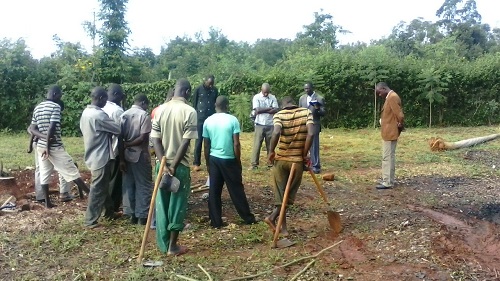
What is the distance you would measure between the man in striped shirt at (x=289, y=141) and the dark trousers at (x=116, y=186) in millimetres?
2318

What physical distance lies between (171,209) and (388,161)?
4.71 metres

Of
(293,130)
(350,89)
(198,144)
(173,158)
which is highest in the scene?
(350,89)

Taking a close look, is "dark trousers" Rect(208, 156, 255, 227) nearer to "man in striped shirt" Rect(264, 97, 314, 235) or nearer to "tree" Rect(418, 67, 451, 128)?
"man in striped shirt" Rect(264, 97, 314, 235)

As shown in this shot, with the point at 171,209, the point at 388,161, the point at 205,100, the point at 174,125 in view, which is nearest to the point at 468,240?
the point at 388,161

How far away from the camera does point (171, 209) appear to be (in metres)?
5.61

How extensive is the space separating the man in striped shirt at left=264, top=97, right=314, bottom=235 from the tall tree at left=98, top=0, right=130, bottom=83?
49.4 ft

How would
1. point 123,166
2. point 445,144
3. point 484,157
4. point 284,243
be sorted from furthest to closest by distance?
1. point 445,144
2. point 484,157
3. point 123,166
4. point 284,243

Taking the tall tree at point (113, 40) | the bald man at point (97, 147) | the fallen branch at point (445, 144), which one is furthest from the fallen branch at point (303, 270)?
the tall tree at point (113, 40)

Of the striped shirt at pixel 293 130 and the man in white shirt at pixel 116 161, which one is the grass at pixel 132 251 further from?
the striped shirt at pixel 293 130

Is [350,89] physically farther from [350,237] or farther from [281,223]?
[281,223]

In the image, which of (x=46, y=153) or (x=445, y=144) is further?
(x=445, y=144)

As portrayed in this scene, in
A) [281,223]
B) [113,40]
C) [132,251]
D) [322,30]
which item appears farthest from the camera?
[322,30]

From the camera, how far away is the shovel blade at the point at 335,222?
20.9 feet

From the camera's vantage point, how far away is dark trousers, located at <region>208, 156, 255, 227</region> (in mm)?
6602
